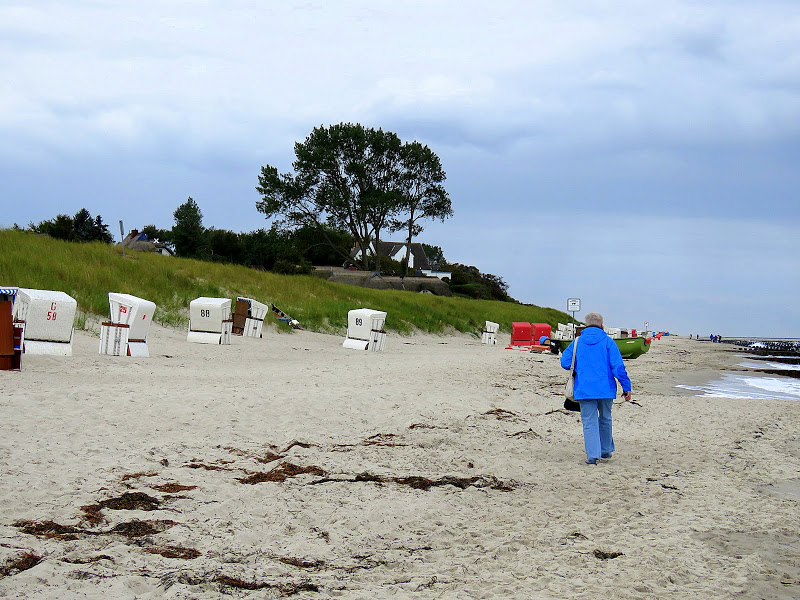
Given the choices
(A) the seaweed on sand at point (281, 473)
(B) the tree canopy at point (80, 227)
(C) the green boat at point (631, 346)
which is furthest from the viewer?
(B) the tree canopy at point (80, 227)

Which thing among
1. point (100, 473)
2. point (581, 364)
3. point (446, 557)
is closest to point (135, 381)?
point (100, 473)

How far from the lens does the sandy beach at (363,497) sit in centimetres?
446

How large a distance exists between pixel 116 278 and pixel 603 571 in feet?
75.5

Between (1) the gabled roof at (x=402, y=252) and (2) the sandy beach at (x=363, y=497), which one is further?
(1) the gabled roof at (x=402, y=252)

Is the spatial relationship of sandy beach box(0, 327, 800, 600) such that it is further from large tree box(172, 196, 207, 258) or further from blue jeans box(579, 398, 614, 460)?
large tree box(172, 196, 207, 258)

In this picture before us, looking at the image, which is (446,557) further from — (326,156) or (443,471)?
(326,156)

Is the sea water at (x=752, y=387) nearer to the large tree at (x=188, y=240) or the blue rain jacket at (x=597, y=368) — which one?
the blue rain jacket at (x=597, y=368)

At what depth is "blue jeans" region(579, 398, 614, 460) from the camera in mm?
8203

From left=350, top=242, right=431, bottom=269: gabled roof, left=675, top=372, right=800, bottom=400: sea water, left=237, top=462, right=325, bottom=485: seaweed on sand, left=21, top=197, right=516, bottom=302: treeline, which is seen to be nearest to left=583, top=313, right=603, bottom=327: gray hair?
left=237, top=462, right=325, bottom=485: seaweed on sand

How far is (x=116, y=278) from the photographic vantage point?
24641 millimetres

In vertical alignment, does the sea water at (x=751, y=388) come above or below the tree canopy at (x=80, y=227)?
below

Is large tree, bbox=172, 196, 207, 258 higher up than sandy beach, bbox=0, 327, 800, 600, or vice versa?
large tree, bbox=172, 196, 207, 258

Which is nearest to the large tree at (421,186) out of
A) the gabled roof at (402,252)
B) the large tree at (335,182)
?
the large tree at (335,182)

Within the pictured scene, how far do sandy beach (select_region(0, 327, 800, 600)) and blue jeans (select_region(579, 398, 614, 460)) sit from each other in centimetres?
22
